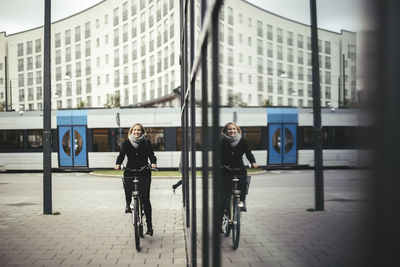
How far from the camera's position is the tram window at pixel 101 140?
18219 mm

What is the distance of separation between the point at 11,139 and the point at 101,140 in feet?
15.1

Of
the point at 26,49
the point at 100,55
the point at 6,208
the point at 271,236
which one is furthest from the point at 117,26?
the point at 271,236

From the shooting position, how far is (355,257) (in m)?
0.49

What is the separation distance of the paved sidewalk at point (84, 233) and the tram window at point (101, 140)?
7504 mm

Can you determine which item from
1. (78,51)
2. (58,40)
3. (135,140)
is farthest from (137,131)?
(58,40)

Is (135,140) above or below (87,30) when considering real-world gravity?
below

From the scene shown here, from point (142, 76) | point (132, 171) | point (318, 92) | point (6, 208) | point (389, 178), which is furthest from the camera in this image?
point (142, 76)

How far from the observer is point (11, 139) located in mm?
18656

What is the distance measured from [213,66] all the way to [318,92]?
0.76 metres

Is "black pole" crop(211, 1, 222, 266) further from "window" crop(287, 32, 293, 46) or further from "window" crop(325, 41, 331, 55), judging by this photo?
"window" crop(325, 41, 331, 55)

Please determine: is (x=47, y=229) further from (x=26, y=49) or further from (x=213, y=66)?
(x=26, y=49)

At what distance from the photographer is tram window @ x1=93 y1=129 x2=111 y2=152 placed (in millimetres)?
18219

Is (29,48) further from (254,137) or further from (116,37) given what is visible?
(254,137)

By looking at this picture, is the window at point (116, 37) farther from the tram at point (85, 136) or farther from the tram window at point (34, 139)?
the tram window at point (34, 139)
